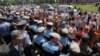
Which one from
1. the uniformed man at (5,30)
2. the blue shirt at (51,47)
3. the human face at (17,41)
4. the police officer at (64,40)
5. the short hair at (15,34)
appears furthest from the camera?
the uniformed man at (5,30)

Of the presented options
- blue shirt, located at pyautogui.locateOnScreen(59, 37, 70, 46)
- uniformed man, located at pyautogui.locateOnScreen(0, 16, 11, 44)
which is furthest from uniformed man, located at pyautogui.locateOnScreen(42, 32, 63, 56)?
uniformed man, located at pyautogui.locateOnScreen(0, 16, 11, 44)

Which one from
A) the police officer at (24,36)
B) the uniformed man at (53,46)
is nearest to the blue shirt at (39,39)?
the police officer at (24,36)

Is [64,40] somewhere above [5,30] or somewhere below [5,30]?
above

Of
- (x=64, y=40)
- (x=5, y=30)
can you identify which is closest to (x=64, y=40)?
(x=64, y=40)

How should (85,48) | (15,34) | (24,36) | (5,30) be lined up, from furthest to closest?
(5,30)
(24,36)
(15,34)
(85,48)

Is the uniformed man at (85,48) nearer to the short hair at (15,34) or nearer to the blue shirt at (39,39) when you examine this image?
the short hair at (15,34)

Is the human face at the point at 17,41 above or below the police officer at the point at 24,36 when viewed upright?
above

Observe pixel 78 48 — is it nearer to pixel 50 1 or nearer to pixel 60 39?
pixel 60 39

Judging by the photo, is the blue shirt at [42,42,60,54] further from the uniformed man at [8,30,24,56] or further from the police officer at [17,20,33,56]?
the uniformed man at [8,30,24,56]

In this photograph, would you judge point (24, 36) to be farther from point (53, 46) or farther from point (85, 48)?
point (85, 48)

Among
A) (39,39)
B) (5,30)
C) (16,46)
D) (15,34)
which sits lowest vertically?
(39,39)

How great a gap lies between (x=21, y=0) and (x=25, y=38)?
130 m

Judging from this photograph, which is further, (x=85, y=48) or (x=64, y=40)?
(x=64, y=40)

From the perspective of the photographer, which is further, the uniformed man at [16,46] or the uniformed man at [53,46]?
the uniformed man at [53,46]
